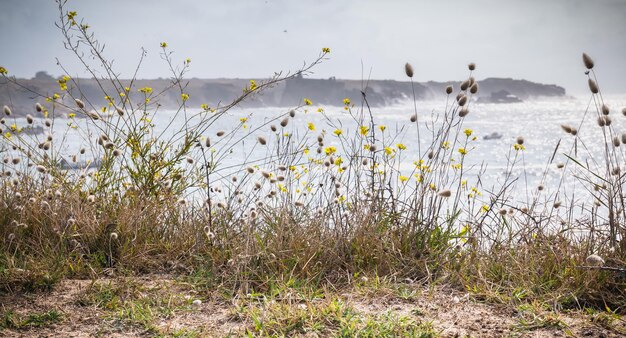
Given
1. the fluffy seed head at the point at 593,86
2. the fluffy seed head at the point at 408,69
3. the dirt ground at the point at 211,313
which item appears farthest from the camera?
the fluffy seed head at the point at 408,69

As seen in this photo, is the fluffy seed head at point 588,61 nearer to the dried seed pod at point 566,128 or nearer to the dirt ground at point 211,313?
the dried seed pod at point 566,128

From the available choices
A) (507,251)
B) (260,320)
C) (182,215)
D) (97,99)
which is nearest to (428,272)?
(507,251)

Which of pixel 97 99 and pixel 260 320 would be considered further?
pixel 97 99

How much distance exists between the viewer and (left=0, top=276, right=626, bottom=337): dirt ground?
2133 mm

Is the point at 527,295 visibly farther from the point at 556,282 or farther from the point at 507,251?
the point at 507,251

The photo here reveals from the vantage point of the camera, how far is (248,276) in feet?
8.84

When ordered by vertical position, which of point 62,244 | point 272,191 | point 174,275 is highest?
point 272,191

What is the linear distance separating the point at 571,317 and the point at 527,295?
0.81 feet

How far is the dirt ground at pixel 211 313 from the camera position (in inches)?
84.0

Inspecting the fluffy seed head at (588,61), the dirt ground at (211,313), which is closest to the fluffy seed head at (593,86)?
the fluffy seed head at (588,61)

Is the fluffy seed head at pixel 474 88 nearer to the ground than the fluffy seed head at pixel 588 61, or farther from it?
nearer to the ground

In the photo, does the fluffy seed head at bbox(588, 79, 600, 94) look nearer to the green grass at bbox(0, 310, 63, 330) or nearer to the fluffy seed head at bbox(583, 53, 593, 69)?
the fluffy seed head at bbox(583, 53, 593, 69)

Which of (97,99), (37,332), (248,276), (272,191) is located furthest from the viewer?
(97,99)

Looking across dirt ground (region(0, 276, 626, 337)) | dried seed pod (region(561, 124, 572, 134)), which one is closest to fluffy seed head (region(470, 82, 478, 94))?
dried seed pod (region(561, 124, 572, 134))
